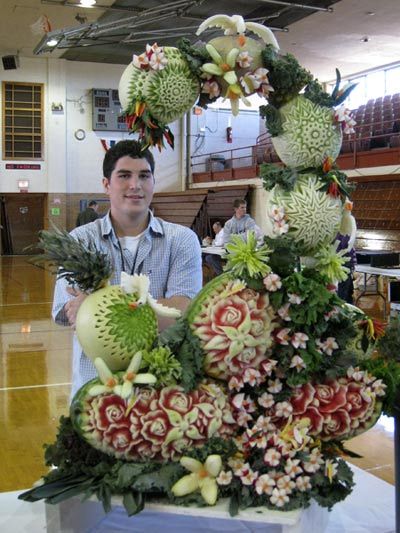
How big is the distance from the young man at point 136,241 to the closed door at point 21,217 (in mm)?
15224

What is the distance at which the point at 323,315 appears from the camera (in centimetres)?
109

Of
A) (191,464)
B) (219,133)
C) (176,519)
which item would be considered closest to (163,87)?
(191,464)

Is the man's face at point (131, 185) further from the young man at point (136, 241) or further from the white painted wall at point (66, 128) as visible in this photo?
the white painted wall at point (66, 128)

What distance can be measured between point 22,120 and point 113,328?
1600cm

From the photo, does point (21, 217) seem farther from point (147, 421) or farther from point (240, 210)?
point (147, 421)

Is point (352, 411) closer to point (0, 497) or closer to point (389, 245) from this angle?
point (0, 497)

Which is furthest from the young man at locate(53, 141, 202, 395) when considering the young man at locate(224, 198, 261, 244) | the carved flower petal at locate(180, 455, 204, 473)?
the young man at locate(224, 198, 261, 244)

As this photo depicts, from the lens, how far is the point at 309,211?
1.15 metres

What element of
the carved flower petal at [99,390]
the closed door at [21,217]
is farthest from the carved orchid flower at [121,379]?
the closed door at [21,217]

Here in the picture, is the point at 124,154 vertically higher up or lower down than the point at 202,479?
higher up

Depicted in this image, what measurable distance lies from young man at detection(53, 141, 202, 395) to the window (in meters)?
15.0

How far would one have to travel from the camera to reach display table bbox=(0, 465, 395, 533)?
977mm

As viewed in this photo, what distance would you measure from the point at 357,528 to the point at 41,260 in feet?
2.58

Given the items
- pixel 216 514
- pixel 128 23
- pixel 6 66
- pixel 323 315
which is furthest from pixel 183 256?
pixel 6 66
